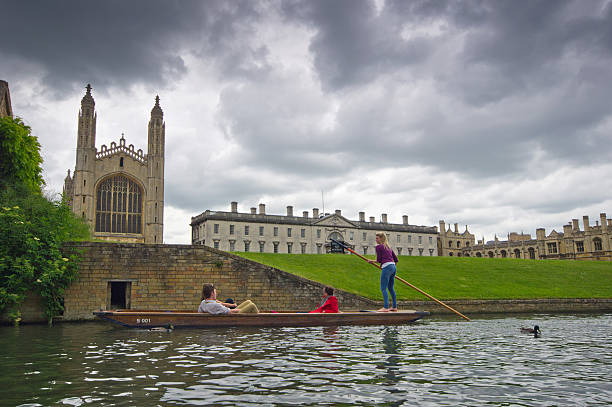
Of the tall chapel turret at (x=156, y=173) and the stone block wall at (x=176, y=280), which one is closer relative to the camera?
the stone block wall at (x=176, y=280)

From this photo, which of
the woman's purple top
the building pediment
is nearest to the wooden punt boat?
the woman's purple top

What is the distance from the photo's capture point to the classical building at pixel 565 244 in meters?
73.8

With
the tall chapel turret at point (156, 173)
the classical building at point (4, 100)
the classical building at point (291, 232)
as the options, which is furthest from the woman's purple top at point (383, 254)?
the classical building at point (291, 232)

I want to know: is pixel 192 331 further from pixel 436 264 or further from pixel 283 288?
pixel 436 264

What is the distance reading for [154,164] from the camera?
54.6 metres

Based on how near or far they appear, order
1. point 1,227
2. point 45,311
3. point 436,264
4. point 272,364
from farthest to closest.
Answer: point 436,264
point 45,311
point 1,227
point 272,364

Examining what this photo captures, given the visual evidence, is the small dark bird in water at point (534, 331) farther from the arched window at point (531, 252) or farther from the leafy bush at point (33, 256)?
the arched window at point (531, 252)

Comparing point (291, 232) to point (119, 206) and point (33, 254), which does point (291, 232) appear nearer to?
point (119, 206)

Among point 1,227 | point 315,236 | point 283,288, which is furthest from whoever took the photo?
point 315,236

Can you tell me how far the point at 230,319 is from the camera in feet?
43.8

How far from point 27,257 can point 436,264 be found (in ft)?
88.5

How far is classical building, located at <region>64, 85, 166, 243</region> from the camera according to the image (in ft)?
168

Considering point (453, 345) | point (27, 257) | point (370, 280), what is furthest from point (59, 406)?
point (370, 280)

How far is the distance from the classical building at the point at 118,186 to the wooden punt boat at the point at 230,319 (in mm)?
40970
